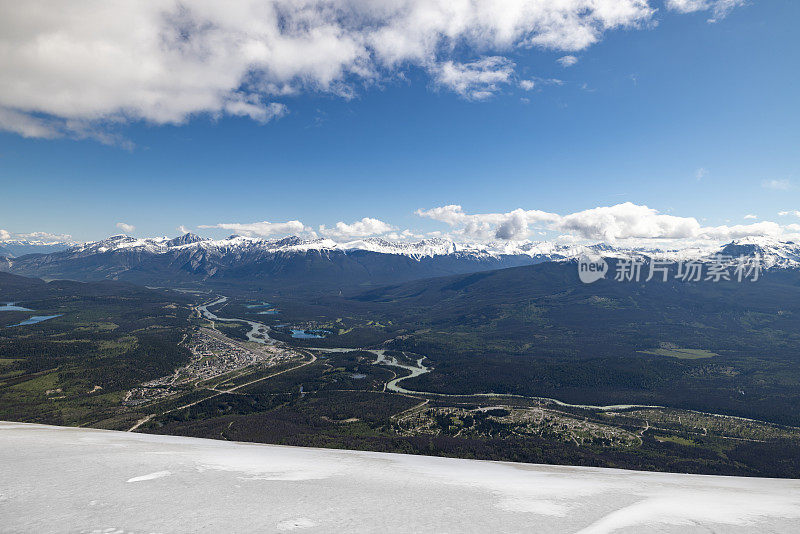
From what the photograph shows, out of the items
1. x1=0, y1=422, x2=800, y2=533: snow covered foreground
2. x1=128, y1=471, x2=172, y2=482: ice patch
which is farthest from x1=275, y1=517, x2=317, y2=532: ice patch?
x1=128, y1=471, x2=172, y2=482: ice patch

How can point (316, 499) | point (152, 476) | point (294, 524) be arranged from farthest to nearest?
1. point (152, 476)
2. point (316, 499)
3. point (294, 524)

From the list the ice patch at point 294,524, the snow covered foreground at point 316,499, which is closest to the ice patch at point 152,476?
the snow covered foreground at point 316,499

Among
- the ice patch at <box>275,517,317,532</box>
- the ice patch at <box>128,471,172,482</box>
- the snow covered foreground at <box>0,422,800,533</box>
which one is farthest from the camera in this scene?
the ice patch at <box>128,471,172,482</box>

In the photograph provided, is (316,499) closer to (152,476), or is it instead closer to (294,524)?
(294,524)

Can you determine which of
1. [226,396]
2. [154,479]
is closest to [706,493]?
[154,479]

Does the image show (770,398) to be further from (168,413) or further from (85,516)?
(168,413)

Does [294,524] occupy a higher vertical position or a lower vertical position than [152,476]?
higher

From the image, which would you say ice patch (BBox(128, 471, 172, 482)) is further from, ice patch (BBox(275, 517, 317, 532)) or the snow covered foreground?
ice patch (BBox(275, 517, 317, 532))

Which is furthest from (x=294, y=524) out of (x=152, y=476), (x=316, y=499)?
(x=152, y=476)
